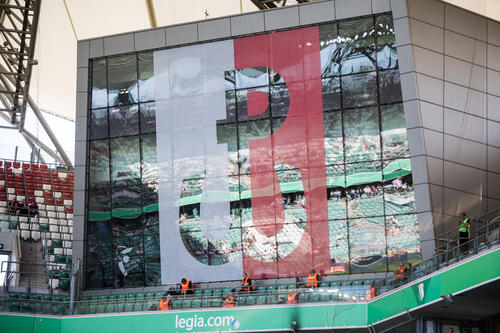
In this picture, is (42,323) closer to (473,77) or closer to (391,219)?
(391,219)

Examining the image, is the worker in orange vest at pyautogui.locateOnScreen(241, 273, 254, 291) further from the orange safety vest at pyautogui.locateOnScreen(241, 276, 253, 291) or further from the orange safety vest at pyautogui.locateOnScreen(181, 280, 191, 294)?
the orange safety vest at pyautogui.locateOnScreen(181, 280, 191, 294)

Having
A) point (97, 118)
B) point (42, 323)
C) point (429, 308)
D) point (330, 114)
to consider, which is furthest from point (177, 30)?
point (429, 308)

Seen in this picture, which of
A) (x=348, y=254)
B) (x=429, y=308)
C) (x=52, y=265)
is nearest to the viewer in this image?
(x=429, y=308)

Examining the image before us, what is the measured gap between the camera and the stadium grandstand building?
83.8 ft

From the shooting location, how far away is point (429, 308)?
66.8ft

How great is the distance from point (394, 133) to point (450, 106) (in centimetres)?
214

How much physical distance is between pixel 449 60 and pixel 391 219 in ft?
19.3

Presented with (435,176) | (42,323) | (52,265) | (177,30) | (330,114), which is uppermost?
(177,30)

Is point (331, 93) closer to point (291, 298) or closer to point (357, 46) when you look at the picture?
point (357, 46)

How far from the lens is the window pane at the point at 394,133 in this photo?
2645 cm

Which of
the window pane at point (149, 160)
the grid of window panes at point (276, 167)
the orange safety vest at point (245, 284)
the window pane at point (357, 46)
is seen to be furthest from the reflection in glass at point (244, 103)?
the orange safety vest at point (245, 284)

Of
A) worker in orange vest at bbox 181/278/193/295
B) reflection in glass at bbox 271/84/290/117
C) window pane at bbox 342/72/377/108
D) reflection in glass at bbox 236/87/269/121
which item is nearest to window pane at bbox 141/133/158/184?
reflection in glass at bbox 236/87/269/121

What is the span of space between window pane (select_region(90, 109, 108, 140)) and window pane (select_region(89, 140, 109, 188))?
0.26 m

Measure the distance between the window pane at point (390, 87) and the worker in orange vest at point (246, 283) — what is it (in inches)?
297
